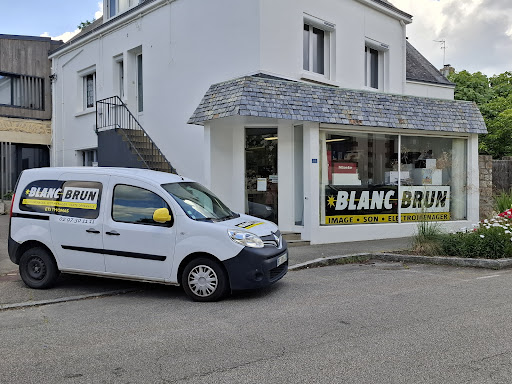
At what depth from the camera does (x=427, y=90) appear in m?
18.4

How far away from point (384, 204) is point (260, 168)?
3409 millimetres

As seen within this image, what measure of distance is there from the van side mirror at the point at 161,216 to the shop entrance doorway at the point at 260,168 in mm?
5820

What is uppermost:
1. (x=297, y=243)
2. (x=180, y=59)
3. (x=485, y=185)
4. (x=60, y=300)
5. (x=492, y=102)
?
(x=492, y=102)

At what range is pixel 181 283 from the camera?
6.78 metres

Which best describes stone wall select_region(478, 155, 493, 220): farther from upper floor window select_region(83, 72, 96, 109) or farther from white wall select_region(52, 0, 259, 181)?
Result: upper floor window select_region(83, 72, 96, 109)

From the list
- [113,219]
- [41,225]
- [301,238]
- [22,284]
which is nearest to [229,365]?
[113,219]

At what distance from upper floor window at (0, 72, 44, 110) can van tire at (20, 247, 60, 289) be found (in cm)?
1490

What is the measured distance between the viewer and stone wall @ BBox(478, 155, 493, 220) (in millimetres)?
15211

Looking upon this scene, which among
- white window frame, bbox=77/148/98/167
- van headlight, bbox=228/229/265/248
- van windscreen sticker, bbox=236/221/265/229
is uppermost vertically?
white window frame, bbox=77/148/98/167

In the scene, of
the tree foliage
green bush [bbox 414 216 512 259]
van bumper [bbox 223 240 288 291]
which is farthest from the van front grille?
the tree foliage

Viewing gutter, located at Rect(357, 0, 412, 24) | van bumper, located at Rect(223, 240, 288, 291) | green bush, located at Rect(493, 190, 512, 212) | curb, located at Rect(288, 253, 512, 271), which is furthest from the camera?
gutter, located at Rect(357, 0, 412, 24)

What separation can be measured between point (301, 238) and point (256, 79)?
155 inches

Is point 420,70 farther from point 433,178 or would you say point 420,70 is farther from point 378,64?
point 433,178

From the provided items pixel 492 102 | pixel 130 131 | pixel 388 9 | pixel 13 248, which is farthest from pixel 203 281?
pixel 492 102
